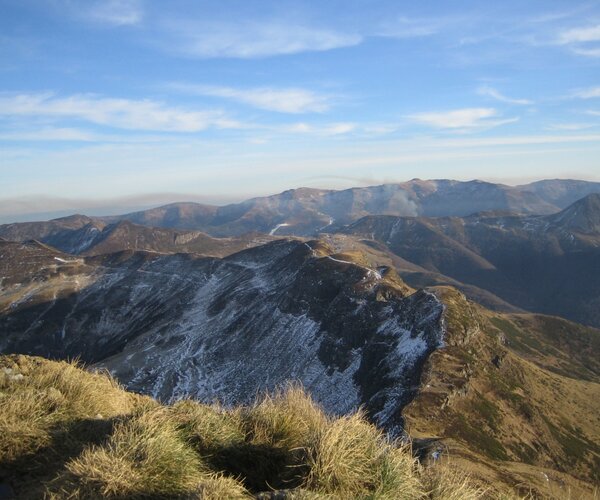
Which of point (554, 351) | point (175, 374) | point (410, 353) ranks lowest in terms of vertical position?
point (554, 351)

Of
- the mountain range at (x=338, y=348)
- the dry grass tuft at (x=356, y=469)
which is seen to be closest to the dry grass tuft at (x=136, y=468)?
the dry grass tuft at (x=356, y=469)

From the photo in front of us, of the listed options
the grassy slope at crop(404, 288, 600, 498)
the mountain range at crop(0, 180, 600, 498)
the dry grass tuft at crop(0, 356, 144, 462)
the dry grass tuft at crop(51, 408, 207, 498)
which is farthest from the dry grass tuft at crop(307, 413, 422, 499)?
the grassy slope at crop(404, 288, 600, 498)

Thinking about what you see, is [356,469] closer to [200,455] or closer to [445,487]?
[445,487]

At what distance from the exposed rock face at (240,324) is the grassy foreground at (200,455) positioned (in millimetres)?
54295

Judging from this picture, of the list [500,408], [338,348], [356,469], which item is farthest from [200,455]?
[338,348]

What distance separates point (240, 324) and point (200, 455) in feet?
356

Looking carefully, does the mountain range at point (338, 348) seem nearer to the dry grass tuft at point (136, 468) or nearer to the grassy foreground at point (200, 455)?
the grassy foreground at point (200, 455)

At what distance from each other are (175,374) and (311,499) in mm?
101807

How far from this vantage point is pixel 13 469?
7.45 meters

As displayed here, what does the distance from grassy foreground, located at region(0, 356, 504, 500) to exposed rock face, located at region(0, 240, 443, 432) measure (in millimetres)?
54295

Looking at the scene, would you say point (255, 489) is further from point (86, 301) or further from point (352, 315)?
point (86, 301)

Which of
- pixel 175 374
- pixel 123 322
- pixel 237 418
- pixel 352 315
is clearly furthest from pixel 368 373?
pixel 123 322

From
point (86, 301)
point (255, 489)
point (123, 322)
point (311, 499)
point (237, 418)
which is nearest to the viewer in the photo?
point (311, 499)

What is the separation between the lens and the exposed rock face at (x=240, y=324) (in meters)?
84.8
